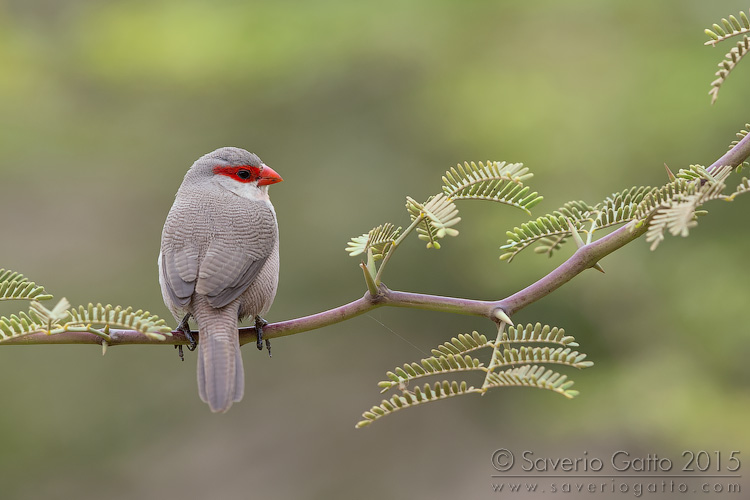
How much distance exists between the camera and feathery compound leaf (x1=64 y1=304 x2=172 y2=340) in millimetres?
2213

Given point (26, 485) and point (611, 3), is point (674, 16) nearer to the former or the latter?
point (611, 3)

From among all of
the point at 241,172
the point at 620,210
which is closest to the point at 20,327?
the point at 620,210

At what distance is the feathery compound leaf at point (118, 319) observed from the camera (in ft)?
7.26

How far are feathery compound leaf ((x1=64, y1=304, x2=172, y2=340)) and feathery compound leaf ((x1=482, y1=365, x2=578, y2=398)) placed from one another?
93 cm

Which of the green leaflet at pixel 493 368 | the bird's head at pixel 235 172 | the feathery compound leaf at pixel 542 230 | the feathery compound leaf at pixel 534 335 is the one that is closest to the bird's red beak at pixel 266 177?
the bird's head at pixel 235 172

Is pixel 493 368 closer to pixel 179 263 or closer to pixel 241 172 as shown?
pixel 179 263

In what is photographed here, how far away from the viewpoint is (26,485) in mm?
10180

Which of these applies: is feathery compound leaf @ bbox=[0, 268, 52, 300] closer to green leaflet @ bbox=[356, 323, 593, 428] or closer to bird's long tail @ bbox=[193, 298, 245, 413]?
bird's long tail @ bbox=[193, 298, 245, 413]

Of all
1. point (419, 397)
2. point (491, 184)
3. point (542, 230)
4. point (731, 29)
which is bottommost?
point (419, 397)

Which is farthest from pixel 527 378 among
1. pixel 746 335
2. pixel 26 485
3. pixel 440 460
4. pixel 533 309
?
pixel 26 485

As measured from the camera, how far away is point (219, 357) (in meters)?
3.05

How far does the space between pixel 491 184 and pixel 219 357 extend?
4.19 feet

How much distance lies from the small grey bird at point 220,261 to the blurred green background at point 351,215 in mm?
3373

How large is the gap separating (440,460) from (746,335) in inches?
192
